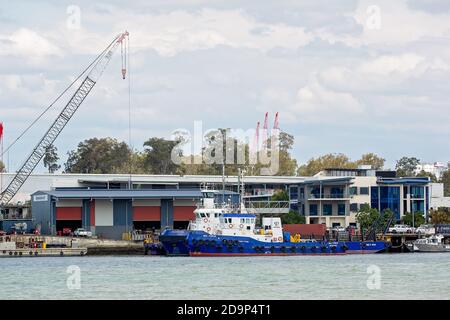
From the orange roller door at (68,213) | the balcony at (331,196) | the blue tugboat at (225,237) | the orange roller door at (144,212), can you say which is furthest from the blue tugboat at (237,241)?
the balcony at (331,196)

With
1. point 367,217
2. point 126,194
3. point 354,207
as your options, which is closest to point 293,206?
point 354,207

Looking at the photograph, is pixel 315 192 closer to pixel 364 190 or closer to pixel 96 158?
pixel 364 190

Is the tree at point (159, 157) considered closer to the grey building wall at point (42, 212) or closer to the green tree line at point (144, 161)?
the green tree line at point (144, 161)

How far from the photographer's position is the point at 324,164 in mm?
187250

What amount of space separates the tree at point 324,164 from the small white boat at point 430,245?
76451mm

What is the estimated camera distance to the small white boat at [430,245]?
348ft

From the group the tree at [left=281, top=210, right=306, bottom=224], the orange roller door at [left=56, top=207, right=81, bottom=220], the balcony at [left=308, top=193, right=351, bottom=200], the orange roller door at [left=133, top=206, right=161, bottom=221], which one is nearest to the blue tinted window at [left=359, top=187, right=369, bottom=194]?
the balcony at [left=308, top=193, right=351, bottom=200]

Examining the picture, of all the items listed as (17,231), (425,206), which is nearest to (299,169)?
(425,206)

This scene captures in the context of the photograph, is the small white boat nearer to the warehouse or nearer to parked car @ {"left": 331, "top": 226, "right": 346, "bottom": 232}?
parked car @ {"left": 331, "top": 226, "right": 346, "bottom": 232}

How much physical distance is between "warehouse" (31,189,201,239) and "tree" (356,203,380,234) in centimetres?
2186

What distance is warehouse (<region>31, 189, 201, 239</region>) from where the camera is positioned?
355 ft
